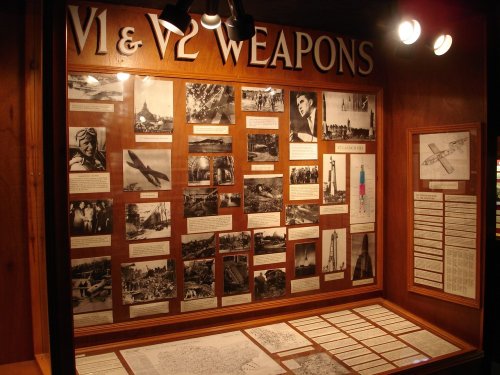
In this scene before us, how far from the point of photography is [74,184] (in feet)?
8.87

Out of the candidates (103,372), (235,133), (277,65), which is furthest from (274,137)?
(103,372)

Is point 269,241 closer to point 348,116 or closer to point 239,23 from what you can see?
point 348,116

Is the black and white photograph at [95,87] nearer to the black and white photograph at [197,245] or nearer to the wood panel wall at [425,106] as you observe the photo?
the black and white photograph at [197,245]

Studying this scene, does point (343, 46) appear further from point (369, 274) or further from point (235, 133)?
point (369, 274)

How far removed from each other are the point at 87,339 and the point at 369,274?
2165mm

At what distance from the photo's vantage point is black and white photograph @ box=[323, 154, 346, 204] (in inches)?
136

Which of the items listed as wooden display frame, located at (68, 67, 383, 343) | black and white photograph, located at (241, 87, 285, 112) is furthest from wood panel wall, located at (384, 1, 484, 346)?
black and white photograph, located at (241, 87, 285, 112)

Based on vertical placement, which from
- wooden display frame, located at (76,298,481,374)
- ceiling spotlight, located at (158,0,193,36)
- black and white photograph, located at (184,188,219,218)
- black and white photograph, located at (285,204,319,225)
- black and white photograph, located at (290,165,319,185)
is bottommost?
wooden display frame, located at (76,298,481,374)

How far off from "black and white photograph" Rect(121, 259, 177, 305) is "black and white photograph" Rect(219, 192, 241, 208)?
506 mm

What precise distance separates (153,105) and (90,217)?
2.60 ft

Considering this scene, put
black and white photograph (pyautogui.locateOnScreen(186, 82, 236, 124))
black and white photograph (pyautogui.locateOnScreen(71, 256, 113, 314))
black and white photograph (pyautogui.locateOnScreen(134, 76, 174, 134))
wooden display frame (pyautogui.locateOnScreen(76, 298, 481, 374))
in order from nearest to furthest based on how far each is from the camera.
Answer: wooden display frame (pyautogui.locateOnScreen(76, 298, 481, 374))
black and white photograph (pyautogui.locateOnScreen(71, 256, 113, 314))
black and white photograph (pyautogui.locateOnScreen(134, 76, 174, 134))
black and white photograph (pyautogui.locateOnScreen(186, 82, 236, 124))

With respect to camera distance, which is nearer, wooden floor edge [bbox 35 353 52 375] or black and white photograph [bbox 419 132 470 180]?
wooden floor edge [bbox 35 353 52 375]

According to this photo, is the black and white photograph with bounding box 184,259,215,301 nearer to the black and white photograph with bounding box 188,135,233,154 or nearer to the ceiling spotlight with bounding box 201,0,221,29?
the black and white photograph with bounding box 188,135,233,154

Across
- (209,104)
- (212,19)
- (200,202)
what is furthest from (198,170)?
(212,19)
